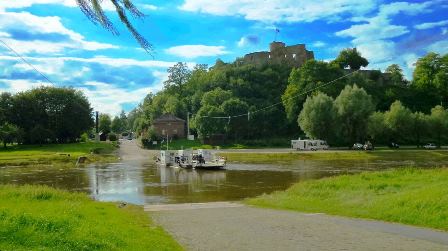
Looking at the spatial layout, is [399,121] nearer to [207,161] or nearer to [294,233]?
[207,161]

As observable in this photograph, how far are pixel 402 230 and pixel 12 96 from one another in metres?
110

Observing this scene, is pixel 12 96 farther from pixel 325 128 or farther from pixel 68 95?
pixel 325 128

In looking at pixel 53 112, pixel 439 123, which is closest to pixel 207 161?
Answer: pixel 439 123

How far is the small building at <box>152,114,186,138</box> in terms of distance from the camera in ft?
428

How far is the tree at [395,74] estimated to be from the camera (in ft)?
466

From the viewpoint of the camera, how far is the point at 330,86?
11344cm

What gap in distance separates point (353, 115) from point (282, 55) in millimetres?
76614

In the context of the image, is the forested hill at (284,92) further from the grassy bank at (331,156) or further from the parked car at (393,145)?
the grassy bank at (331,156)

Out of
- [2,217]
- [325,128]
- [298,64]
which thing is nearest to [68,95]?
[325,128]

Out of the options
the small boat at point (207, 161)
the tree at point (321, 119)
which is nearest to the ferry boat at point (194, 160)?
the small boat at point (207, 161)

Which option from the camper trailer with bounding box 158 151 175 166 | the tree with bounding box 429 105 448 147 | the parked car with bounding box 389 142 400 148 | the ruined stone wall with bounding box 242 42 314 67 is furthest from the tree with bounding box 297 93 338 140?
the ruined stone wall with bounding box 242 42 314 67

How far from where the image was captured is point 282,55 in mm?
164250

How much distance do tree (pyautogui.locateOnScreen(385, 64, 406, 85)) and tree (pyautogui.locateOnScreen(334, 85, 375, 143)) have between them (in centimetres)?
5343

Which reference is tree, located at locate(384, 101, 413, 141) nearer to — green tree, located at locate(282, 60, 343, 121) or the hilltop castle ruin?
green tree, located at locate(282, 60, 343, 121)
